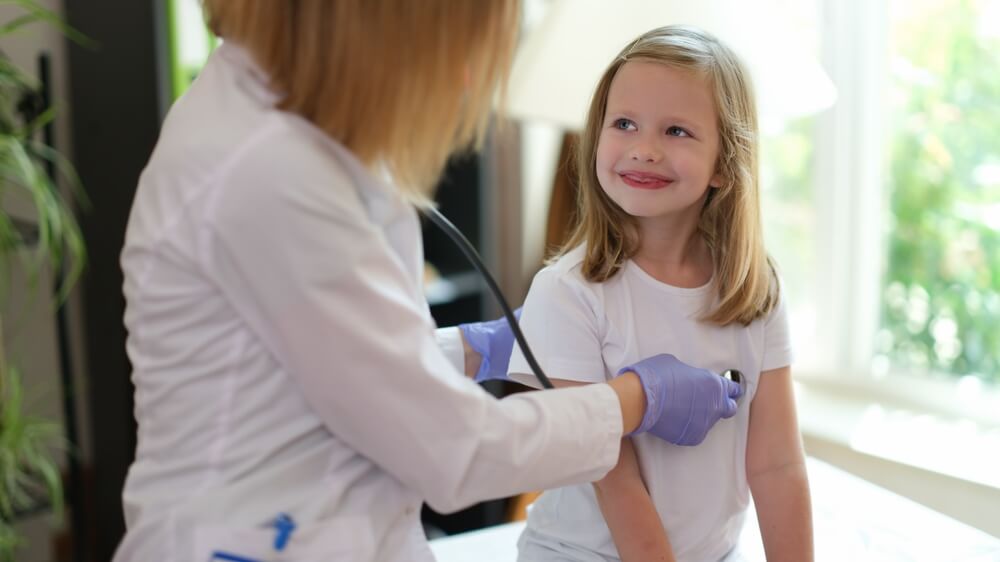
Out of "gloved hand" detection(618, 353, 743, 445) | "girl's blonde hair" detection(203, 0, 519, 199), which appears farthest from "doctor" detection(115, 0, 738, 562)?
"gloved hand" detection(618, 353, 743, 445)

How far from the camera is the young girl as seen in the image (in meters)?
1.24

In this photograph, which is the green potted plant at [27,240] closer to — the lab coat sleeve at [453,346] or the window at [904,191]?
the lab coat sleeve at [453,346]

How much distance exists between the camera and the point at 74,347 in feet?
7.77

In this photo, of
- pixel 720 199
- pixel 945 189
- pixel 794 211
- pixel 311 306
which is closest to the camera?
pixel 311 306

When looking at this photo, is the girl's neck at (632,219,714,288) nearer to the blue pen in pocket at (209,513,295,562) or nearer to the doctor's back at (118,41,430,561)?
the doctor's back at (118,41,430,561)

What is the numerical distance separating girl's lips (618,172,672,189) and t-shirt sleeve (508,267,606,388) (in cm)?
15

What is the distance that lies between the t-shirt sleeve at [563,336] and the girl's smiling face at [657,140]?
14cm

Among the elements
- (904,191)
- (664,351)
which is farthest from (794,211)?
(664,351)

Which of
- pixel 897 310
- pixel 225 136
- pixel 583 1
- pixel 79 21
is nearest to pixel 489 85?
pixel 225 136

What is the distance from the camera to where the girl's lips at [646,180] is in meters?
1.24

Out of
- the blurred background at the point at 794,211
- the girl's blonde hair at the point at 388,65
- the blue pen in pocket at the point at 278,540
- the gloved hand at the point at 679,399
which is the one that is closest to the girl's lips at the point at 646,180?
the gloved hand at the point at 679,399

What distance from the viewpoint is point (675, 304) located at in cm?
130

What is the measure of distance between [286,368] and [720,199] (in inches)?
25.9

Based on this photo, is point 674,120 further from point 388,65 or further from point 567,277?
point 388,65
